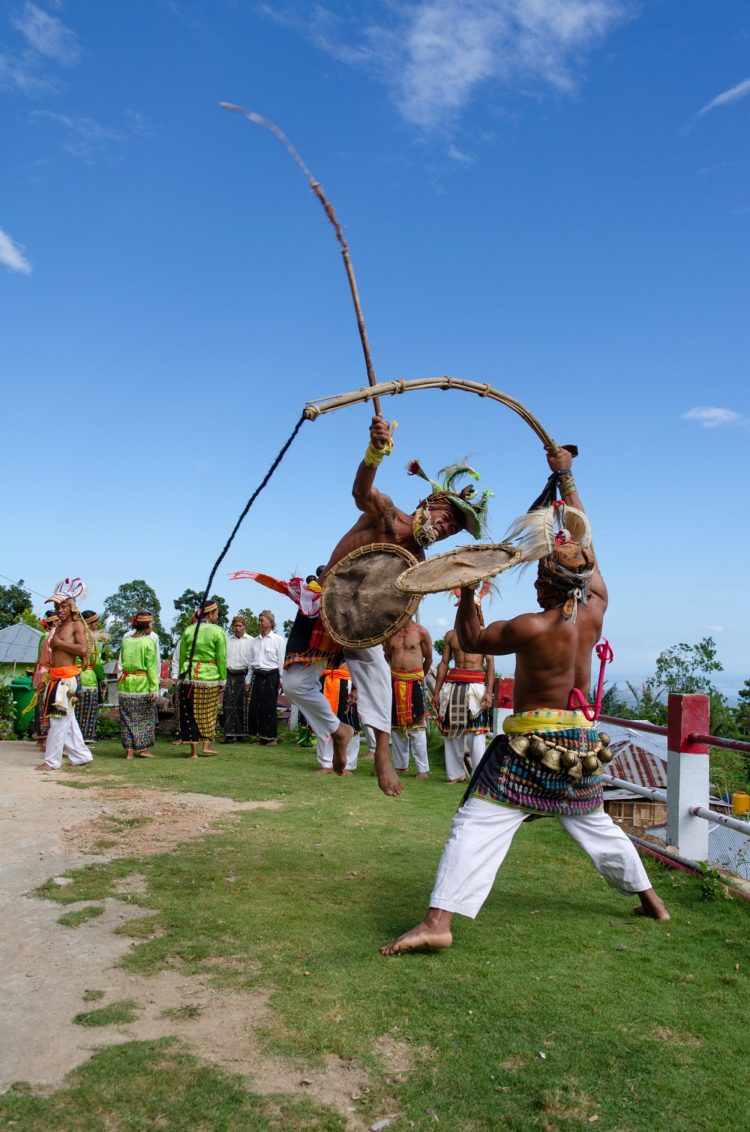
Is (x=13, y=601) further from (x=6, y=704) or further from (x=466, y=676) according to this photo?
(x=466, y=676)

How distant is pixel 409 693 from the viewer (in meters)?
10.6

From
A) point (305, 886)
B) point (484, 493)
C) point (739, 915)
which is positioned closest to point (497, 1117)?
point (305, 886)

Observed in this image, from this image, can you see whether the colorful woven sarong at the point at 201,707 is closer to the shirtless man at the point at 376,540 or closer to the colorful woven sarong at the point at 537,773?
the shirtless man at the point at 376,540

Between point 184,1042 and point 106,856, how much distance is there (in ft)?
9.27

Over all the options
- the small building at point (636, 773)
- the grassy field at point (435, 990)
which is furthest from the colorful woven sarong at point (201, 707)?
the grassy field at point (435, 990)

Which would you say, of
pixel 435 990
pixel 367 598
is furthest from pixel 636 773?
pixel 435 990

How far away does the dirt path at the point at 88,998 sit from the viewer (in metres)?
2.91

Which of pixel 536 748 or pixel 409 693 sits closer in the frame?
pixel 536 748

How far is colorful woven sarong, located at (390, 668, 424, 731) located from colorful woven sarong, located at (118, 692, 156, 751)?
3.45m

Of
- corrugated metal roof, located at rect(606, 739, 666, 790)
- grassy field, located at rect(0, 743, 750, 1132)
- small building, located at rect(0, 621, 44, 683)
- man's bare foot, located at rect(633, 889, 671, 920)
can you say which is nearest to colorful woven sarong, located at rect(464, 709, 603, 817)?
grassy field, located at rect(0, 743, 750, 1132)

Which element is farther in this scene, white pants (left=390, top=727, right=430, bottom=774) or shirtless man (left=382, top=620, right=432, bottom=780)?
white pants (left=390, top=727, right=430, bottom=774)

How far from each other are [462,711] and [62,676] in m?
4.69

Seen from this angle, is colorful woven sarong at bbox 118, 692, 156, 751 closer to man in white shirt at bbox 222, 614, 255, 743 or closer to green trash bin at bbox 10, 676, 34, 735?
man in white shirt at bbox 222, 614, 255, 743

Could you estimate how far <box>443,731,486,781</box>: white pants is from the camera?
1058cm
